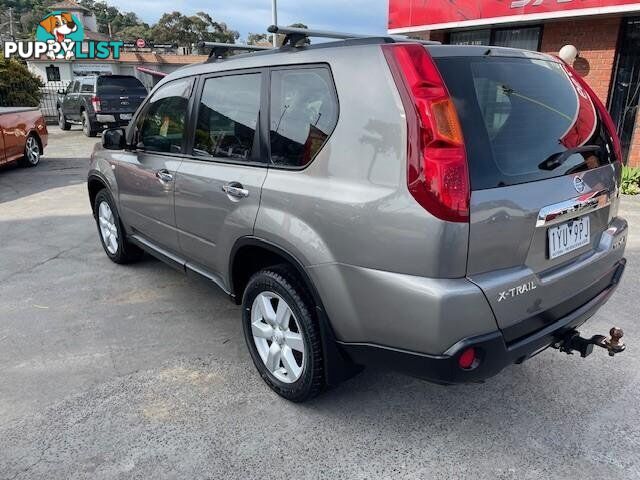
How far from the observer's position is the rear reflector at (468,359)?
2.04m

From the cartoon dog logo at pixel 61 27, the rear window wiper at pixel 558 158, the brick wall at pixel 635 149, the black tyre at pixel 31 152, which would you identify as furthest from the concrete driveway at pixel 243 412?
the cartoon dog logo at pixel 61 27

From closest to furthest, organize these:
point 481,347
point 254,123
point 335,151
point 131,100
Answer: point 481,347
point 335,151
point 254,123
point 131,100

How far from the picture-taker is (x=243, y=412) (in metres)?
2.73

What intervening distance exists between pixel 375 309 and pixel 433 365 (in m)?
0.33

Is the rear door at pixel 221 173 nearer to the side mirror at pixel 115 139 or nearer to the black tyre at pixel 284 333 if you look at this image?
the black tyre at pixel 284 333

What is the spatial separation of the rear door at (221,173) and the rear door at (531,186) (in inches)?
44.1

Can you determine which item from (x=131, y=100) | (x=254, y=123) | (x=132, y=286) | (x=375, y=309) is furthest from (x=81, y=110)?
(x=375, y=309)

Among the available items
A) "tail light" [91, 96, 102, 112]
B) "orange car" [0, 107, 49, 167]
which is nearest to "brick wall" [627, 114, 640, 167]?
"orange car" [0, 107, 49, 167]

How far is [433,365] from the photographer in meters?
2.09

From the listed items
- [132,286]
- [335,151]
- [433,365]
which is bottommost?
[132,286]

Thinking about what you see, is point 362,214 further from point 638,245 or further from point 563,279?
point 638,245

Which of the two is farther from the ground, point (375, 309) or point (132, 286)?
point (375, 309)

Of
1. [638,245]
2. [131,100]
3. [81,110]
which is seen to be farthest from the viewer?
[81,110]

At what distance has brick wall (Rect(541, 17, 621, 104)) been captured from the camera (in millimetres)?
8625
